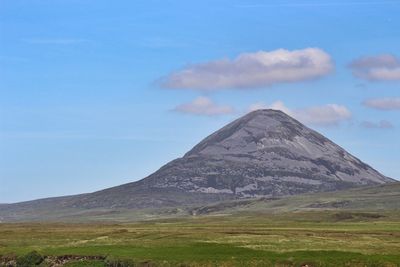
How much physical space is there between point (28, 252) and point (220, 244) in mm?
25865

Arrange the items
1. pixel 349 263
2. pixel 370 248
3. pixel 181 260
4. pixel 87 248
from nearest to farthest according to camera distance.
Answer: pixel 349 263
pixel 181 260
pixel 370 248
pixel 87 248

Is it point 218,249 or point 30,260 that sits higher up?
point 30,260

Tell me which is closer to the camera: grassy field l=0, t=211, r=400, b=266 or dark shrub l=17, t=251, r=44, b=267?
grassy field l=0, t=211, r=400, b=266

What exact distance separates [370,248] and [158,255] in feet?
89.4

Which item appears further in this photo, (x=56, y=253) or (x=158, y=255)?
(x=56, y=253)

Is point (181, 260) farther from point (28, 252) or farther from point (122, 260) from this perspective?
point (28, 252)

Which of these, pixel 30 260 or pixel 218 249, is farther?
pixel 218 249

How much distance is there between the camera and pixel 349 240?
102375 mm

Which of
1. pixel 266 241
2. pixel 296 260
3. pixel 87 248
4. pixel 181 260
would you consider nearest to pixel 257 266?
pixel 296 260

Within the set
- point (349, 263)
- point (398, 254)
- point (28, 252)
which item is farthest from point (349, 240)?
point (28, 252)

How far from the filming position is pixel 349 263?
245ft

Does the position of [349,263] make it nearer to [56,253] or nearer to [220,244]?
[220,244]

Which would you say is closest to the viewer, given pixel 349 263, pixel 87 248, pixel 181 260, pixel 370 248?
pixel 349 263

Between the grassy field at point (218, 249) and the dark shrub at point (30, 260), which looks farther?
the dark shrub at point (30, 260)
